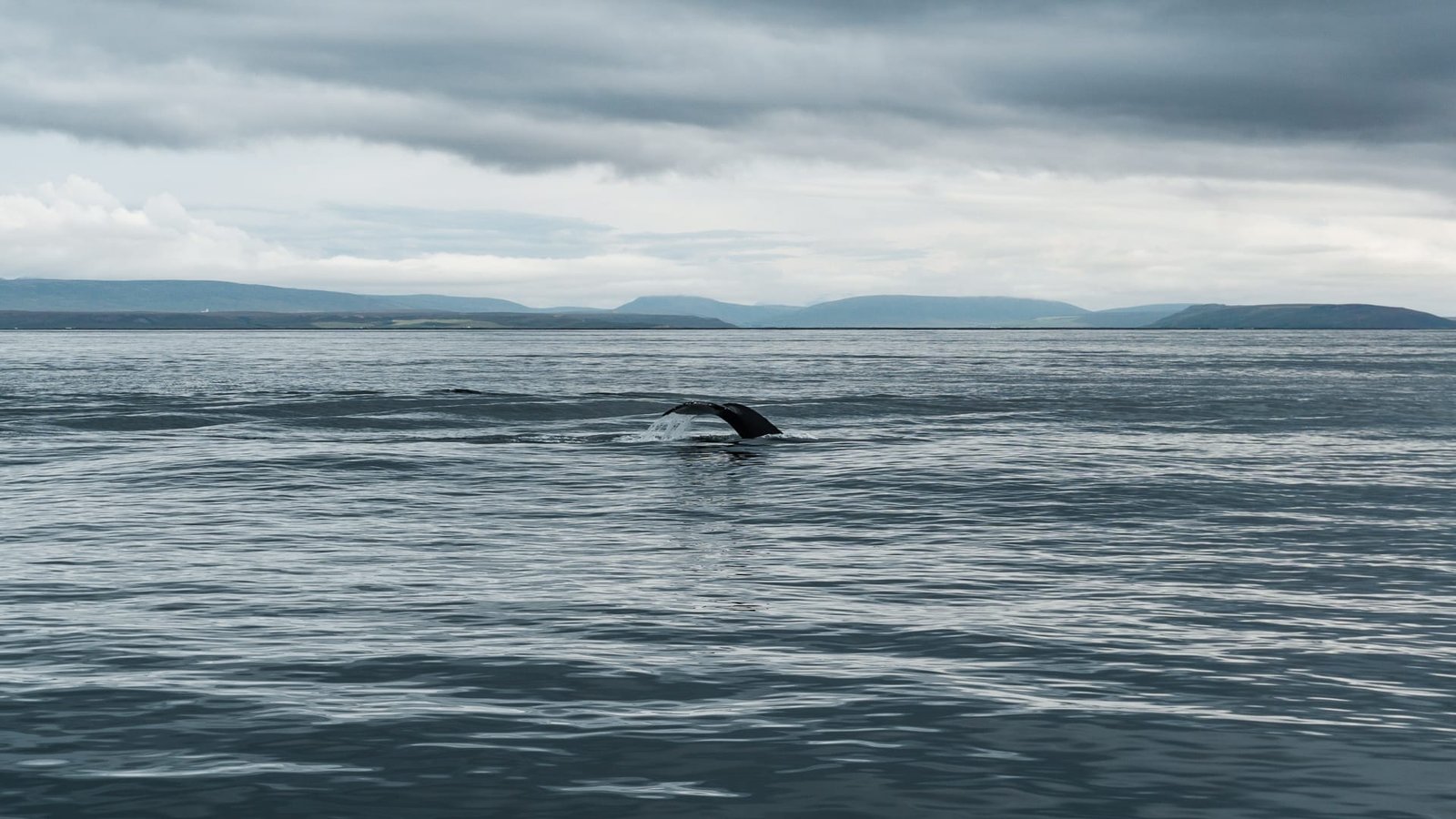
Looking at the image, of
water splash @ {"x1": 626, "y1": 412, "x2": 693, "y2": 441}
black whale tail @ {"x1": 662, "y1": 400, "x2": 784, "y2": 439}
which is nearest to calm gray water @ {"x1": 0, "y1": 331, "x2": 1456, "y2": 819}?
Result: black whale tail @ {"x1": 662, "y1": 400, "x2": 784, "y2": 439}

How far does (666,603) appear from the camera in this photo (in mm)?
16703

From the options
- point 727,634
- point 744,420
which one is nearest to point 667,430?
point 744,420

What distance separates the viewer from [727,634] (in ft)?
48.9

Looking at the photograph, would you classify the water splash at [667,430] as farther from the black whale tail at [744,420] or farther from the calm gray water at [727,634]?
the calm gray water at [727,634]

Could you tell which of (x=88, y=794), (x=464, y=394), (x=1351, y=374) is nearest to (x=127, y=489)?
(x=88, y=794)

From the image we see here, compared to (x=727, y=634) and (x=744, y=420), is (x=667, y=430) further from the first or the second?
(x=727, y=634)

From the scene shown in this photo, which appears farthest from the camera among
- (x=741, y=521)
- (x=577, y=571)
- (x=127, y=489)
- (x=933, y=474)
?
(x=933, y=474)

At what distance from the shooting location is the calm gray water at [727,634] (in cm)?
995

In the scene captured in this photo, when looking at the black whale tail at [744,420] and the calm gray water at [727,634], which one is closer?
the calm gray water at [727,634]

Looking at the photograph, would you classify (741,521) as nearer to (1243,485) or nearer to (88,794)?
(1243,485)

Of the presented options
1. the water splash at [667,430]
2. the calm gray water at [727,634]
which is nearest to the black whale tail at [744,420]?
the water splash at [667,430]

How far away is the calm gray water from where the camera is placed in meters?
9.95

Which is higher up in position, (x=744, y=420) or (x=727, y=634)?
(x=744, y=420)

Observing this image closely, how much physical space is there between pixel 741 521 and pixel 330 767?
1483cm
